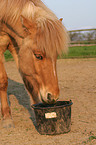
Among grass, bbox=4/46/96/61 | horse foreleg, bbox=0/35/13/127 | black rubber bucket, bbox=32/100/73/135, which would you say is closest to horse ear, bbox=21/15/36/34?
horse foreleg, bbox=0/35/13/127

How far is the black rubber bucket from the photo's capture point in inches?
89.6

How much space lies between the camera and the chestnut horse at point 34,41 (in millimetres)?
2348

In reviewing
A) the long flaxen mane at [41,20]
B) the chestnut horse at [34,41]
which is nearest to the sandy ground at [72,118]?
the chestnut horse at [34,41]

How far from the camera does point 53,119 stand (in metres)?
2.30

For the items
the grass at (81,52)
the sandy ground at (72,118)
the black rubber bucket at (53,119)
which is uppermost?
the black rubber bucket at (53,119)

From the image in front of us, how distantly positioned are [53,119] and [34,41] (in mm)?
925

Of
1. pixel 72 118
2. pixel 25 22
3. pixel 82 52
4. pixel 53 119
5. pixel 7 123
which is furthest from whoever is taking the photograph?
pixel 82 52

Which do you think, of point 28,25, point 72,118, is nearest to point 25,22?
point 28,25

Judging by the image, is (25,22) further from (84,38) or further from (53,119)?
(84,38)

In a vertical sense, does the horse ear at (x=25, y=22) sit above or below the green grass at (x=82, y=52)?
above

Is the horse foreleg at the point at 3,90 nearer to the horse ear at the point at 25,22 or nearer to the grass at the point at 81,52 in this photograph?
the horse ear at the point at 25,22

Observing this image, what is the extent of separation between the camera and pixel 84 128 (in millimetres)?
2514

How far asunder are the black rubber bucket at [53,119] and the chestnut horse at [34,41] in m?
0.11

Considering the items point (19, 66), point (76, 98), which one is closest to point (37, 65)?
point (19, 66)
